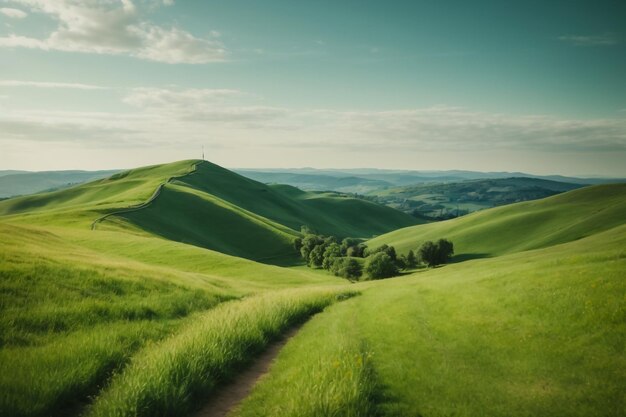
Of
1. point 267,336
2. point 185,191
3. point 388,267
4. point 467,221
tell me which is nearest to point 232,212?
point 185,191

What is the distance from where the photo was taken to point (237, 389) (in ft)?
38.4

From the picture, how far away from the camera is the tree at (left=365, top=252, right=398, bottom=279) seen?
90250 millimetres

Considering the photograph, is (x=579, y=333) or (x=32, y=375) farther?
(x=579, y=333)

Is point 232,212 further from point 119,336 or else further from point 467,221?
point 119,336

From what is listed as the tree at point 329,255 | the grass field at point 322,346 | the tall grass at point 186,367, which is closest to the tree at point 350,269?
the tree at point 329,255

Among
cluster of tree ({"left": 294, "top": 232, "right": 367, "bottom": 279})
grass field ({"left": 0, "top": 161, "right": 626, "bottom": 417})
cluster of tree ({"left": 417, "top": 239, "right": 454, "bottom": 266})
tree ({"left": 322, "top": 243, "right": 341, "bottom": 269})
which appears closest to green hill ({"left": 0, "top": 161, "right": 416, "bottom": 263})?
cluster of tree ({"left": 294, "top": 232, "right": 367, "bottom": 279})

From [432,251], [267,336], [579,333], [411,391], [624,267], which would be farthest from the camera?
[432,251]

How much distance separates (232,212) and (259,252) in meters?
24.9

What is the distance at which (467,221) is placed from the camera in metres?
143

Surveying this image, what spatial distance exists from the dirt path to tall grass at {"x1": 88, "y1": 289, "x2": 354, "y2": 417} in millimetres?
312

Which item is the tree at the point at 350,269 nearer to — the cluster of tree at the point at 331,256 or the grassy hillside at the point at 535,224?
the cluster of tree at the point at 331,256

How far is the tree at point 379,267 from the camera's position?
296ft

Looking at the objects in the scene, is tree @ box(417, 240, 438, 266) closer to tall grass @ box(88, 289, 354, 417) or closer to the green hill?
the green hill

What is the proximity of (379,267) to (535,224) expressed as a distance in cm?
5669
